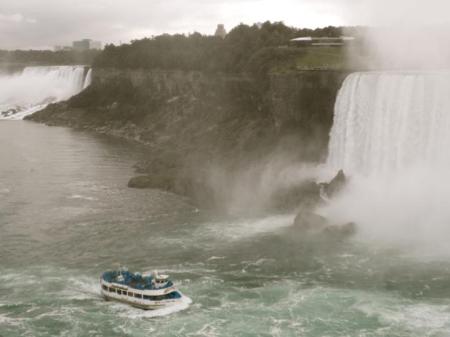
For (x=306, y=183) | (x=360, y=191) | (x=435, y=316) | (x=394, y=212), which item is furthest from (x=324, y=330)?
(x=306, y=183)

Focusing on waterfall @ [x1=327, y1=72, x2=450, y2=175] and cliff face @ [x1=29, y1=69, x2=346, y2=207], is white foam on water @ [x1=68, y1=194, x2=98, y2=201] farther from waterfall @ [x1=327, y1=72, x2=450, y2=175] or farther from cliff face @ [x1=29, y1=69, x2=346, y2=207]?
waterfall @ [x1=327, y1=72, x2=450, y2=175]

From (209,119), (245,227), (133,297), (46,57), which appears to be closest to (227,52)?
(209,119)

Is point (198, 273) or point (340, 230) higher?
point (340, 230)

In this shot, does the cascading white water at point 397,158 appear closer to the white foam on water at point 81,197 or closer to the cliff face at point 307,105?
the cliff face at point 307,105

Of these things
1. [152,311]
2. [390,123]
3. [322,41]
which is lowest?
[152,311]

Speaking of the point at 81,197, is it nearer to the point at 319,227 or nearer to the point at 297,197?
the point at 297,197

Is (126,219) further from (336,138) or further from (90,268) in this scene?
(336,138)

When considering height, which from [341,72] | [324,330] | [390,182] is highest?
[341,72]
